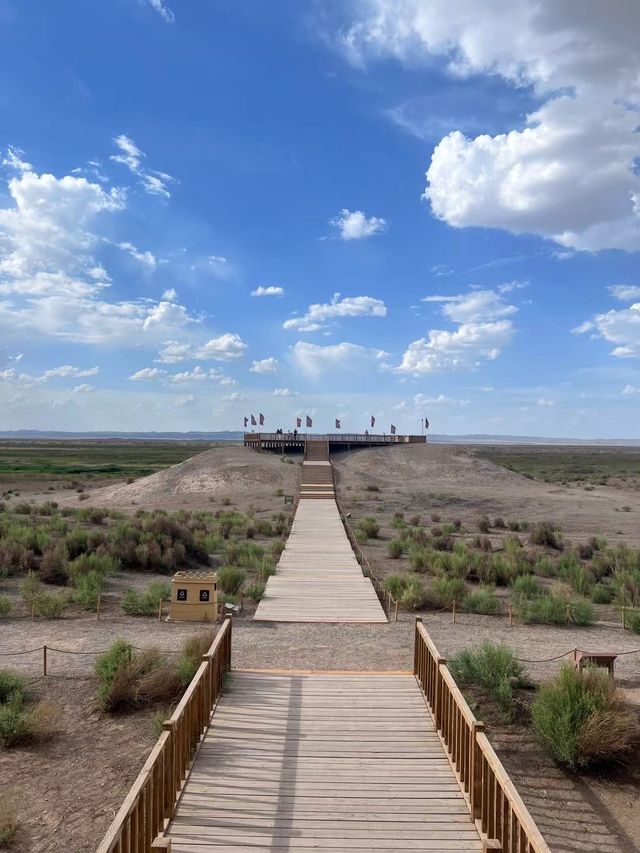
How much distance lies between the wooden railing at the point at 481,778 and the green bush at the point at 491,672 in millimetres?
2452

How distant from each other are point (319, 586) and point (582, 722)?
9865 mm

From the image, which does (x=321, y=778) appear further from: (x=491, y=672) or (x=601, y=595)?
(x=601, y=595)

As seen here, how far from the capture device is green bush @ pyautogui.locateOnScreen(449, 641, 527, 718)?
1006cm

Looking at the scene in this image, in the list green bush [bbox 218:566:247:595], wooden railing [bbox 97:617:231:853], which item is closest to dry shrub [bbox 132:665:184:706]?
wooden railing [bbox 97:617:231:853]

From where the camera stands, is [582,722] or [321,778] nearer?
[321,778]

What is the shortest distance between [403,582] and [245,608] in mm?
4330

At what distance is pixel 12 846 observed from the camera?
6332mm

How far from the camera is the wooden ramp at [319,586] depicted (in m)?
14.9

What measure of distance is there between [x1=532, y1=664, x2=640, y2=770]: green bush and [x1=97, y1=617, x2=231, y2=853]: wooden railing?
14.3ft

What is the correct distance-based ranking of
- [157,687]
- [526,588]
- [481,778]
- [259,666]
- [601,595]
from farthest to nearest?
[526,588]
[601,595]
[259,666]
[157,687]
[481,778]

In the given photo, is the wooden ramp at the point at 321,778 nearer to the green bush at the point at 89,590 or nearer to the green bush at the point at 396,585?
the green bush at the point at 396,585

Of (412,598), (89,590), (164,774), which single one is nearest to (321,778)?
(164,774)

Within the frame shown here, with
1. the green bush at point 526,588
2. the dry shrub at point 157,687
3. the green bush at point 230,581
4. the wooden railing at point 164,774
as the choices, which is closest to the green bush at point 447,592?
the green bush at point 526,588

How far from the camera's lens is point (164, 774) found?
5598 mm
